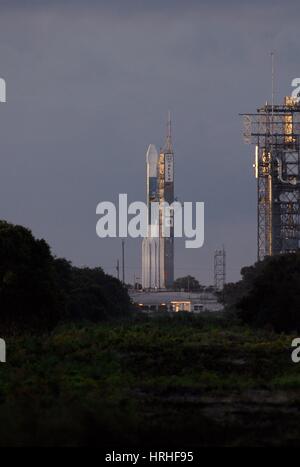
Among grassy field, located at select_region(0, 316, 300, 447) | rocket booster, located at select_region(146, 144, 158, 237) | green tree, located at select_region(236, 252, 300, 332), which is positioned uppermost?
rocket booster, located at select_region(146, 144, 158, 237)

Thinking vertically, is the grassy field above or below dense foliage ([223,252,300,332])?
below

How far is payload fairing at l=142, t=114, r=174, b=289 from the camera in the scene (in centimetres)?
16838

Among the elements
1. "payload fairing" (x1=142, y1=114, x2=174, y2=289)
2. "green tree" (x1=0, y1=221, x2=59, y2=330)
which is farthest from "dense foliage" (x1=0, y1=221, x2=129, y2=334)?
"payload fairing" (x1=142, y1=114, x2=174, y2=289)

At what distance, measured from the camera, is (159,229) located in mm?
173500

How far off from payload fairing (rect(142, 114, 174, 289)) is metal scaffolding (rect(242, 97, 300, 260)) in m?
48.0

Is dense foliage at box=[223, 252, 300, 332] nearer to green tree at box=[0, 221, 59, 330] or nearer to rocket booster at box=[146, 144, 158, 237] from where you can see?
green tree at box=[0, 221, 59, 330]

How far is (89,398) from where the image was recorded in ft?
118

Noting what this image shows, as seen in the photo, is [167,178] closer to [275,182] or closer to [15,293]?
[275,182]

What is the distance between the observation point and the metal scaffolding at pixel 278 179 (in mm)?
114188

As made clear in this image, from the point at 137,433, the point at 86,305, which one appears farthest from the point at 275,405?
the point at 86,305

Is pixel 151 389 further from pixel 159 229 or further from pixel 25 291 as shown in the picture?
pixel 159 229

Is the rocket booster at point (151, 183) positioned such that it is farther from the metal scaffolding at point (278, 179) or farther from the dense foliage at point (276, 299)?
the dense foliage at point (276, 299)

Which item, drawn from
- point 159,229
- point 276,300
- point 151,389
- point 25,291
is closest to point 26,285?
point 25,291
